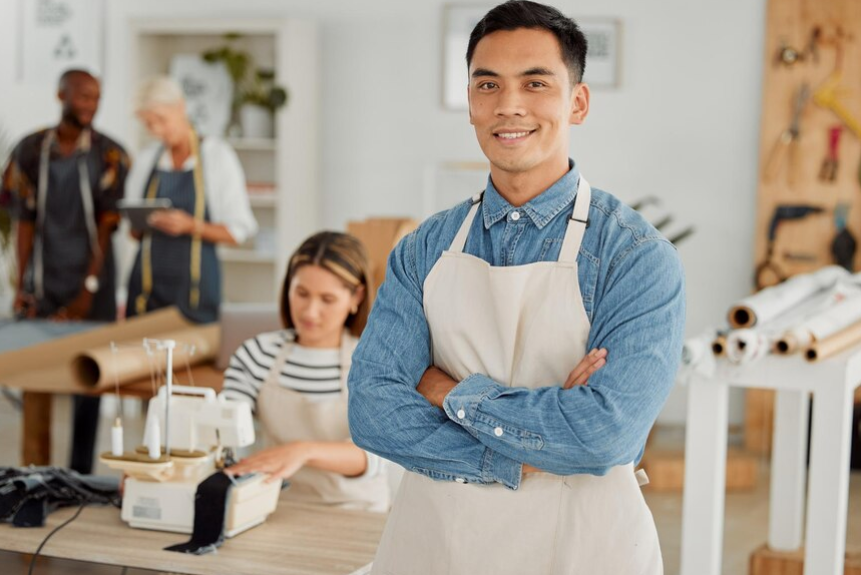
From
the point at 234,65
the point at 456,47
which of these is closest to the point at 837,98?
the point at 456,47

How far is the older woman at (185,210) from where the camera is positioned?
476 cm

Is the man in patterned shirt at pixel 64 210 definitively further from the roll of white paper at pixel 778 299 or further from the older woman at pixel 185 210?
the roll of white paper at pixel 778 299

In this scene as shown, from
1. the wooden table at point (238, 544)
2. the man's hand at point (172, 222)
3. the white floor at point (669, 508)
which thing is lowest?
the white floor at point (669, 508)

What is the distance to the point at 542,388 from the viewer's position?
180 centimetres

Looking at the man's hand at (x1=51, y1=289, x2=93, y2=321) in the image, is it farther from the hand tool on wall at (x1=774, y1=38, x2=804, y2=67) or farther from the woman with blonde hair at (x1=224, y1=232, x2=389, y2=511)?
the hand tool on wall at (x1=774, y1=38, x2=804, y2=67)

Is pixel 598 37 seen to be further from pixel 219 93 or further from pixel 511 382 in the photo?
pixel 511 382

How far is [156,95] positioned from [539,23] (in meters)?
3.07

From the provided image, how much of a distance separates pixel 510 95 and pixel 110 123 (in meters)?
5.75

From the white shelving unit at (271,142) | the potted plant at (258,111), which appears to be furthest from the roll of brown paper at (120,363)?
the potted plant at (258,111)

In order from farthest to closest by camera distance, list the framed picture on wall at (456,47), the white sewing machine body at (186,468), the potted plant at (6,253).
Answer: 1. the potted plant at (6,253)
2. the framed picture on wall at (456,47)
3. the white sewing machine body at (186,468)

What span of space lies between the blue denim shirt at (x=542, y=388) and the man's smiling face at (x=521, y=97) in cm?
9

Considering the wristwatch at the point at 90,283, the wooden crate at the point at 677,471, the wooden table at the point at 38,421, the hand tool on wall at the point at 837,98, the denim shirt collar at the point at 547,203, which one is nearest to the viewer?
the denim shirt collar at the point at 547,203

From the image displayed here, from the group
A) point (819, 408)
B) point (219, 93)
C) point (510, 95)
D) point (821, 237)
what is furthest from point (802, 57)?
point (510, 95)

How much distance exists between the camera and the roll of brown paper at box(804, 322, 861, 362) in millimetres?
2738
